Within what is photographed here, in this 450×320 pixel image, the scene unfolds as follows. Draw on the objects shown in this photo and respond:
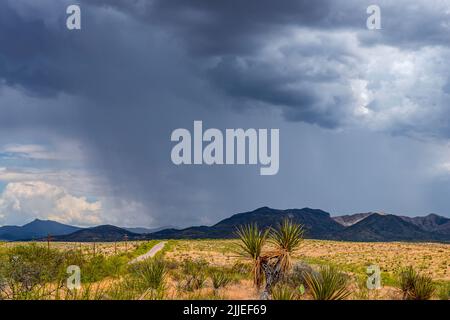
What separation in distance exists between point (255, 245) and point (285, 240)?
1.12 meters

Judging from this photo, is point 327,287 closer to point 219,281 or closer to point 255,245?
point 255,245

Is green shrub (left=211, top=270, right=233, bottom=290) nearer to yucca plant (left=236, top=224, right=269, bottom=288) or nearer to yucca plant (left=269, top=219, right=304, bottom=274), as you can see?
yucca plant (left=236, top=224, right=269, bottom=288)

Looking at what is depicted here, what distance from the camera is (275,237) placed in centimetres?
1775

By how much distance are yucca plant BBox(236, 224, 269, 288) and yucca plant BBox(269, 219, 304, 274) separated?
17.0 inches

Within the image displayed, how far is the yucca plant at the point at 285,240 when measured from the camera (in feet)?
57.8

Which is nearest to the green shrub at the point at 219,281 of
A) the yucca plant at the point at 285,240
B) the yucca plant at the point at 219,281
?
the yucca plant at the point at 219,281

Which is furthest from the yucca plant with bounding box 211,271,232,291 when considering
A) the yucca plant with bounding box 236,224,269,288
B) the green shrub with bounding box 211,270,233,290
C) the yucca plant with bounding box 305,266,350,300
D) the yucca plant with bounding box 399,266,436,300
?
the yucca plant with bounding box 305,266,350,300

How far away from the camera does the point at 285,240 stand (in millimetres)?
17719

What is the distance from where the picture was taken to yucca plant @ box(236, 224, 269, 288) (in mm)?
17625

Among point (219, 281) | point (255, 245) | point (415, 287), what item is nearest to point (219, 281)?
point (219, 281)
